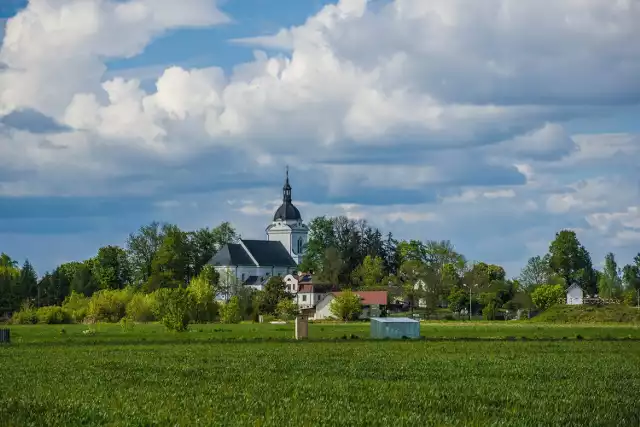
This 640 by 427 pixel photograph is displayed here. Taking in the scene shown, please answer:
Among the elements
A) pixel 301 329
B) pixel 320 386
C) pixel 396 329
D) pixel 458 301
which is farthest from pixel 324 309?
pixel 320 386

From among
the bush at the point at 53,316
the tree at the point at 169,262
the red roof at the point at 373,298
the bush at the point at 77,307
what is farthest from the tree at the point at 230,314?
the tree at the point at 169,262

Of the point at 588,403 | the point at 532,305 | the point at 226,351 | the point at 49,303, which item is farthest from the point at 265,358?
the point at 49,303

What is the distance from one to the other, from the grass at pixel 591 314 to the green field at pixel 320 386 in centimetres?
7488

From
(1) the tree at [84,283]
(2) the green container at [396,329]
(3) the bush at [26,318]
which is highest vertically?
(1) the tree at [84,283]

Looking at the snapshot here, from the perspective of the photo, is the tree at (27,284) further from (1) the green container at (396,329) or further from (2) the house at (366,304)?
(1) the green container at (396,329)

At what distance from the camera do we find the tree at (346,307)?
15112cm

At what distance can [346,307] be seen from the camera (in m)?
151

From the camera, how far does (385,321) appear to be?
254 feet

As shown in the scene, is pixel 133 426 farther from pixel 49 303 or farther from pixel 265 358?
pixel 49 303

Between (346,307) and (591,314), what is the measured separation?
35326 mm

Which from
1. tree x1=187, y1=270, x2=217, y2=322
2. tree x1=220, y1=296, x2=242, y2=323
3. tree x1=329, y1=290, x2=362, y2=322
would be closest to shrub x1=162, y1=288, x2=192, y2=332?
tree x1=187, y1=270, x2=217, y2=322

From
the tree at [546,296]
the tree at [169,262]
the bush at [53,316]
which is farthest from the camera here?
the tree at [169,262]

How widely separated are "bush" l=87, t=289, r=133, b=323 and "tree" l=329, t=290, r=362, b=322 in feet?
99.2

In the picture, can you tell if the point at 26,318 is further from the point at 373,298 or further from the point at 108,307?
the point at 373,298
